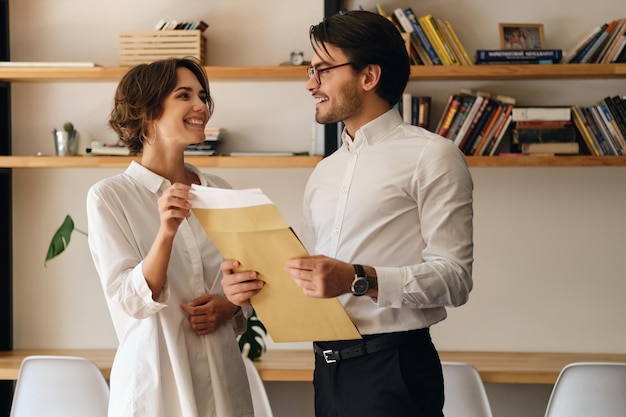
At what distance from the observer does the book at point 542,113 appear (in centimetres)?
353

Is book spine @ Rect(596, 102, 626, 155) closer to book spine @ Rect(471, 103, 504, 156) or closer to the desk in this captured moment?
Result: book spine @ Rect(471, 103, 504, 156)

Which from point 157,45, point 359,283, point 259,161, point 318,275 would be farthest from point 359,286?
point 157,45

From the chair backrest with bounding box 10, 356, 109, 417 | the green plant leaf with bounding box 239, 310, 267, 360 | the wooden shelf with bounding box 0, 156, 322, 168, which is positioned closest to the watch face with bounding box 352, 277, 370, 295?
the chair backrest with bounding box 10, 356, 109, 417

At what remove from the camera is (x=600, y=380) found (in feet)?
9.12

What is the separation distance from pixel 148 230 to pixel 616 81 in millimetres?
2603

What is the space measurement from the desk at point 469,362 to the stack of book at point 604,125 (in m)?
0.92

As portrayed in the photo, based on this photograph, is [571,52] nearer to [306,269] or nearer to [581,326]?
[581,326]

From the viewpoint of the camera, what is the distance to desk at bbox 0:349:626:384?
324 centimetres

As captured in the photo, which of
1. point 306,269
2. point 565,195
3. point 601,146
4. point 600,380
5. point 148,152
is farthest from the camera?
point 565,195

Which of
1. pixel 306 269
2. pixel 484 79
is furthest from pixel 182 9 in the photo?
pixel 306 269

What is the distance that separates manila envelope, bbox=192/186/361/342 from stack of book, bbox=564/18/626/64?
236 cm

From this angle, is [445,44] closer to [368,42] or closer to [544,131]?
[544,131]

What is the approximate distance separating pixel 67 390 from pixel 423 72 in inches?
75.7

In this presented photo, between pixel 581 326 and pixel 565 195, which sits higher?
pixel 565 195
